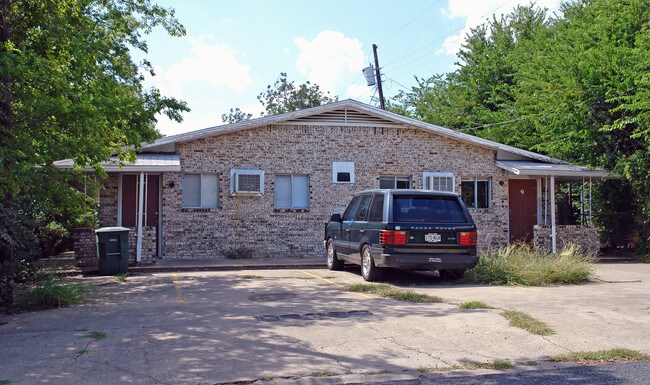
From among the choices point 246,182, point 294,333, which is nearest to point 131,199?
point 246,182

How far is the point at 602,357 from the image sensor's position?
20.4 ft

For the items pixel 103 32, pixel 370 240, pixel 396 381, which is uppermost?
pixel 103 32

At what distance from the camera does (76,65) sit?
10.8 meters

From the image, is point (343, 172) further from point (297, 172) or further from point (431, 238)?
point (431, 238)

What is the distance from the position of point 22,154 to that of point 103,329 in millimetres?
3201

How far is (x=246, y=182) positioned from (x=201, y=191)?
52.8 inches

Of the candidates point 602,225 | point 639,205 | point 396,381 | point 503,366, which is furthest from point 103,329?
point 602,225

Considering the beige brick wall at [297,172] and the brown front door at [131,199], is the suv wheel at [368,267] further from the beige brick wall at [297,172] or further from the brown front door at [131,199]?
the brown front door at [131,199]

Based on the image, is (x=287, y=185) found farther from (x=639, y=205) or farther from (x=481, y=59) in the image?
(x=481, y=59)

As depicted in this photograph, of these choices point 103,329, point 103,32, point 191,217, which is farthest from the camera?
point 191,217

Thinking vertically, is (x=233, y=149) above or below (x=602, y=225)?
above

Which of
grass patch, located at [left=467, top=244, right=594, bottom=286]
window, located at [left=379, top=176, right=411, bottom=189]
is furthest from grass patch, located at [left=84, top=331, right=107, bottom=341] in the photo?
window, located at [left=379, top=176, right=411, bottom=189]

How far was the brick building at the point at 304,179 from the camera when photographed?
17.0 m

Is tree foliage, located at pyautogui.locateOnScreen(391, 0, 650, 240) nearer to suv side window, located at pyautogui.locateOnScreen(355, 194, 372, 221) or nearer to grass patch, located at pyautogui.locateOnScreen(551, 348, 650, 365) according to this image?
suv side window, located at pyautogui.locateOnScreen(355, 194, 372, 221)
